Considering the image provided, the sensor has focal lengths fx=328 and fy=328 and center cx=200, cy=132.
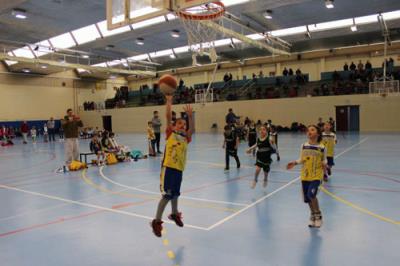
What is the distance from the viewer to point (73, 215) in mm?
6012

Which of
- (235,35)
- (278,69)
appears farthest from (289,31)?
(235,35)

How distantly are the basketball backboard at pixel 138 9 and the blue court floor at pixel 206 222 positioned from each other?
16.7 feet

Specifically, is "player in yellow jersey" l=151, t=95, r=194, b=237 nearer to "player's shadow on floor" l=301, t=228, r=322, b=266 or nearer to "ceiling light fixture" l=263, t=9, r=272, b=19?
"player's shadow on floor" l=301, t=228, r=322, b=266

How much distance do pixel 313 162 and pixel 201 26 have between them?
44.3ft

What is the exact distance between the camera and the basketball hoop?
39.7 ft

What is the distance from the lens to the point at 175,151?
457 cm

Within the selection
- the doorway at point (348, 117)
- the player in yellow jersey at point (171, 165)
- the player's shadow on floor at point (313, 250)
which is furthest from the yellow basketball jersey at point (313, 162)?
the doorway at point (348, 117)

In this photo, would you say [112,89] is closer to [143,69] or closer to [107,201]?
[143,69]

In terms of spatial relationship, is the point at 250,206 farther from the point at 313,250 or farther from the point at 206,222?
the point at 313,250

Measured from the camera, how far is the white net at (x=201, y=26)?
39.8 feet

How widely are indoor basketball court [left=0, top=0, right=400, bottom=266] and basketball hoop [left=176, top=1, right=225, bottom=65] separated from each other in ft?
0.29

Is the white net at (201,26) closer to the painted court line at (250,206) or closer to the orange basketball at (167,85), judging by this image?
the painted court line at (250,206)

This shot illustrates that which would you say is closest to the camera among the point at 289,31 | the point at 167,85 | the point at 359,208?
the point at 167,85

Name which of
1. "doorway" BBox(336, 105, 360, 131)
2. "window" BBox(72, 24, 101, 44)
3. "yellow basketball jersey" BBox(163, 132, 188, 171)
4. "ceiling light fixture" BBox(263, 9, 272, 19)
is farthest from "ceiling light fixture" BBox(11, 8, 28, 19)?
"doorway" BBox(336, 105, 360, 131)
